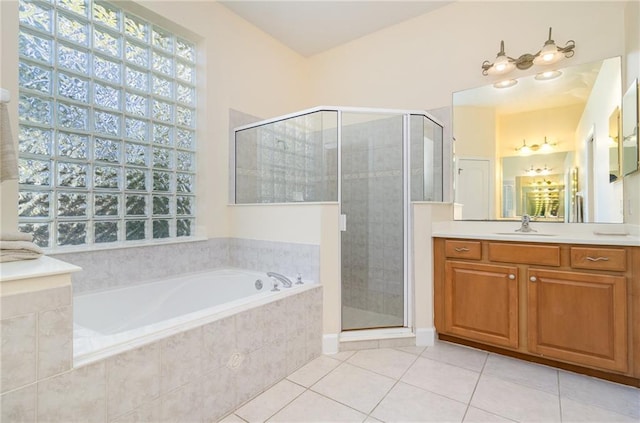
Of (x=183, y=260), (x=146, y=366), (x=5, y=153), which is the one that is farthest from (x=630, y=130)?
(x=5, y=153)

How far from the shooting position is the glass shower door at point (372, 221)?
2434 mm

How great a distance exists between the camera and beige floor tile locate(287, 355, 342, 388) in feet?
6.10

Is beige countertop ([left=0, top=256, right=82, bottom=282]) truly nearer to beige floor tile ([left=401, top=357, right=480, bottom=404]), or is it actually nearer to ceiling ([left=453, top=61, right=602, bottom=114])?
beige floor tile ([left=401, top=357, right=480, bottom=404])

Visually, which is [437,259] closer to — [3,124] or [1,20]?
[3,124]

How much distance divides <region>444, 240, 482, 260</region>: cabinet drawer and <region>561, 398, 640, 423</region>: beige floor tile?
0.95 m

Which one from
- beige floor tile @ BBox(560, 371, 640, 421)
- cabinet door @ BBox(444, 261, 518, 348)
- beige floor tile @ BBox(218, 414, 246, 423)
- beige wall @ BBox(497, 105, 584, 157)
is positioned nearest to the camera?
beige floor tile @ BBox(218, 414, 246, 423)

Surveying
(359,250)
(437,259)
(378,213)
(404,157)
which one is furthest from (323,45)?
(437,259)

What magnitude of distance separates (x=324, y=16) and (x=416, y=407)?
129 inches

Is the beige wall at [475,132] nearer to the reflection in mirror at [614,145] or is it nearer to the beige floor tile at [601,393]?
the reflection in mirror at [614,145]

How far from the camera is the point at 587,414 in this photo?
155cm

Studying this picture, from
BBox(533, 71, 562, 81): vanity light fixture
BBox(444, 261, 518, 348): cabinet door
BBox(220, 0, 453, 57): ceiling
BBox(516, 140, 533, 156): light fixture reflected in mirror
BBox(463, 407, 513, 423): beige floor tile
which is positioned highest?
BBox(220, 0, 453, 57): ceiling

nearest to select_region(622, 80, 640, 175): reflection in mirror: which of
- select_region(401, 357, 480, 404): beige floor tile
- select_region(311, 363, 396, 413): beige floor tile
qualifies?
select_region(401, 357, 480, 404): beige floor tile

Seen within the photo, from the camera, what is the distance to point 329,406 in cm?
160

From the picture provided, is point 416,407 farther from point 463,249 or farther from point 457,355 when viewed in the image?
point 463,249
